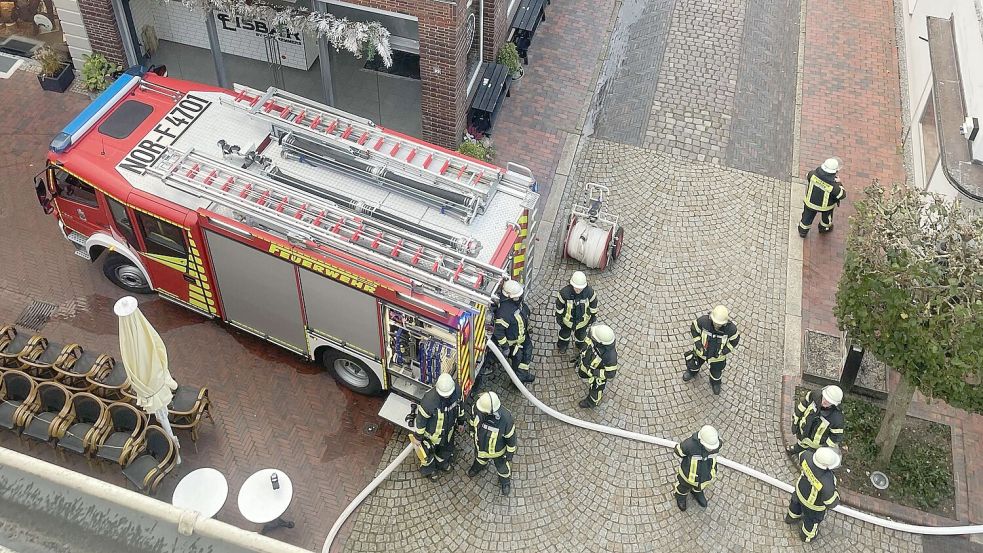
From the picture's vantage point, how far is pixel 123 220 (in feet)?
37.5

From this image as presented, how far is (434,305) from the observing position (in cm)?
992

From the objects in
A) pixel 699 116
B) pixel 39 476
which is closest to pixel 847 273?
pixel 699 116

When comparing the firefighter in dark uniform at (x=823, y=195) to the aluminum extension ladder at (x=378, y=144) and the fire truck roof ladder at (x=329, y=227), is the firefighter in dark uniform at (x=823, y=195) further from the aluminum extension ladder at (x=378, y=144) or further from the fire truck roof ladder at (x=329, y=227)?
the fire truck roof ladder at (x=329, y=227)

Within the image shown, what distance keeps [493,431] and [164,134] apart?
5801 millimetres

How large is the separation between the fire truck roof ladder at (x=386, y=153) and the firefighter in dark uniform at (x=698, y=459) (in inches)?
146

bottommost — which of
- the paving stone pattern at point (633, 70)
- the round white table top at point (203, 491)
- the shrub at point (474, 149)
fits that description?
the round white table top at point (203, 491)

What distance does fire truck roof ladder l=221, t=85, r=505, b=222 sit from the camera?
10.9 meters

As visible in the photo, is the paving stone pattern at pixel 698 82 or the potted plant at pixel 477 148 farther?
the paving stone pattern at pixel 698 82

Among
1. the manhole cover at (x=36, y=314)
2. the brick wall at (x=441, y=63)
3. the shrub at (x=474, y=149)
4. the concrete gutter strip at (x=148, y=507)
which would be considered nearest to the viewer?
the concrete gutter strip at (x=148, y=507)

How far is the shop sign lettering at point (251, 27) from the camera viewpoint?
1576cm

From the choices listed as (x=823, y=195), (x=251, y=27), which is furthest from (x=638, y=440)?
(x=251, y=27)

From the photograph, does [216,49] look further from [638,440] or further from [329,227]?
[638,440]

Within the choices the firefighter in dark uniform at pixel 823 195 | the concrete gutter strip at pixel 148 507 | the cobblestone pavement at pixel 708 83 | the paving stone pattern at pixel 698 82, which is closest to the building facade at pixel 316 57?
the cobblestone pavement at pixel 708 83

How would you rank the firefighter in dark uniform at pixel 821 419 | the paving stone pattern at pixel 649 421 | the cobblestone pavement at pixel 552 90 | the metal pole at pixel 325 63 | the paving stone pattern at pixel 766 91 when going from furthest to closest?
the paving stone pattern at pixel 766 91 < the cobblestone pavement at pixel 552 90 < the metal pole at pixel 325 63 < the paving stone pattern at pixel 649 421 < the firefighter in dark uniform at pixel 821 419
